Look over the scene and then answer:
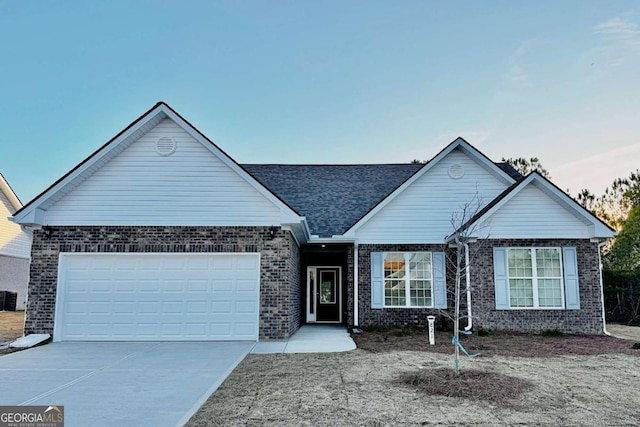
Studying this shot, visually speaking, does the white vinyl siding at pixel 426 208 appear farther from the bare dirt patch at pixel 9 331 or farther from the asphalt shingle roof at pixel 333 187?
the bare dirt patch at pixel 9 331

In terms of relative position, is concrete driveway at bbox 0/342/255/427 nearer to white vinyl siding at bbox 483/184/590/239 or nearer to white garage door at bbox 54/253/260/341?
white garage door at bbox 54/253/260/341

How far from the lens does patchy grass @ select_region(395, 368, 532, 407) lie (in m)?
5.80

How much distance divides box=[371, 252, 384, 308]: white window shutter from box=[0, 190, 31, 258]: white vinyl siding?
1819 cm

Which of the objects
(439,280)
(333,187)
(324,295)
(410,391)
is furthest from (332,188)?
(410,391)

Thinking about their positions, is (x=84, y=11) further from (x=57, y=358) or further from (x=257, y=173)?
(x=57, y=358)

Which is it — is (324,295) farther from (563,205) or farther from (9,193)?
(9,193)

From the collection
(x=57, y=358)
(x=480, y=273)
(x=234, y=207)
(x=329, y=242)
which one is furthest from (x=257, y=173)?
(x=57, y=358)

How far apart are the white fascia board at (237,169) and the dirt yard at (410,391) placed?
371 cm

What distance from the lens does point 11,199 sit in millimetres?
23625

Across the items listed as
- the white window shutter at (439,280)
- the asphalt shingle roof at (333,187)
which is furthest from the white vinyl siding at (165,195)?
the white window shutter at (439,280)

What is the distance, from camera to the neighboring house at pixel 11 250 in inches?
894

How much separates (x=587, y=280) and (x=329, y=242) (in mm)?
7812

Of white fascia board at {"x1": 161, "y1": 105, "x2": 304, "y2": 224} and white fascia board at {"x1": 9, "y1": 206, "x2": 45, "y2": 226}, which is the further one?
white fascia board at {"x1": 161, "y1": 105, "x2": 304, "y2": 224}

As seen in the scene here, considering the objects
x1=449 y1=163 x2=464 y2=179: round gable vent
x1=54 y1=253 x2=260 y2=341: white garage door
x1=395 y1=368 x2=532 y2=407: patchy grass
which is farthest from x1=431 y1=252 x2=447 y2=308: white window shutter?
x1=395 y1=368 x2=532 y2=407: patchy grass
